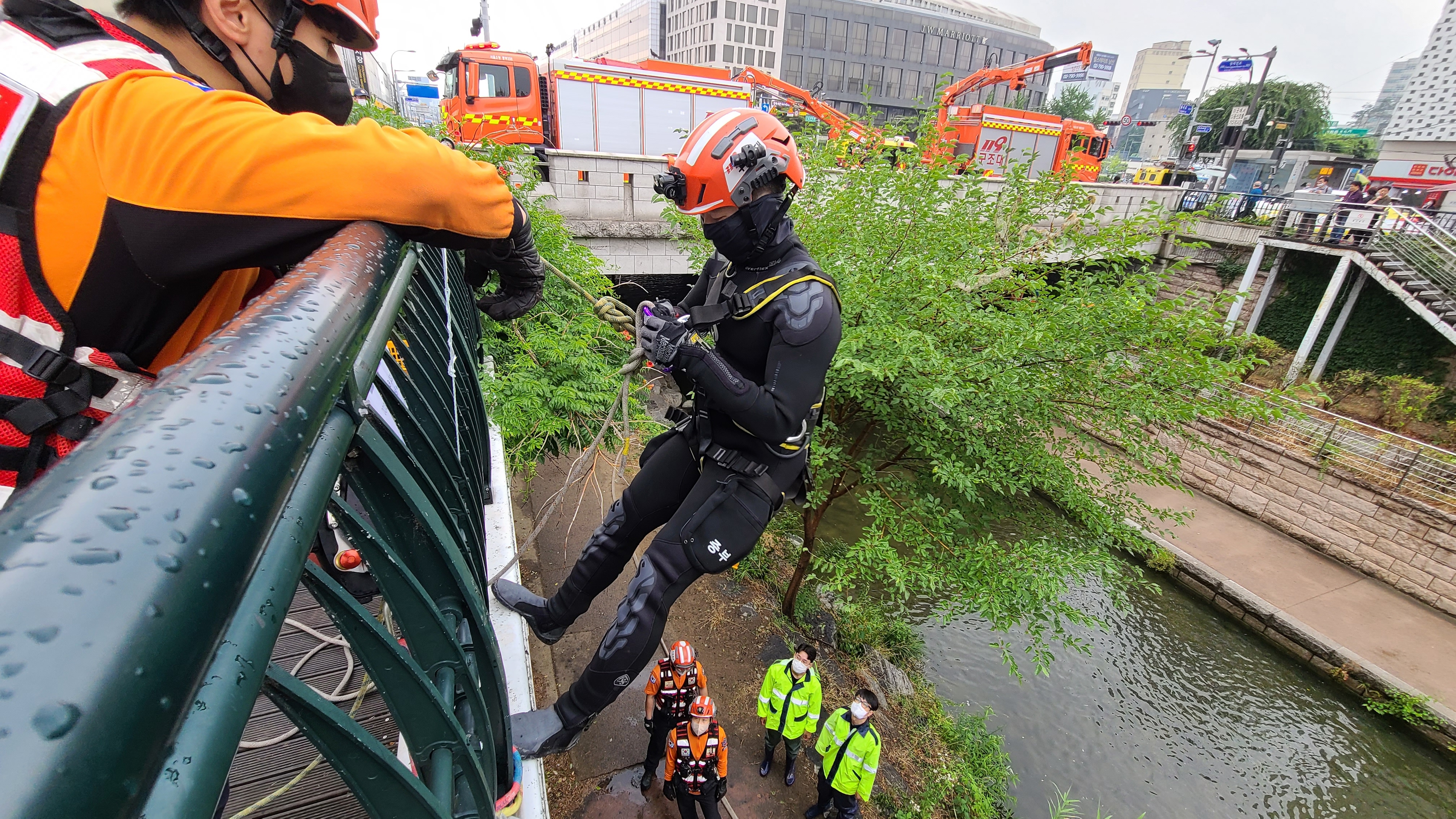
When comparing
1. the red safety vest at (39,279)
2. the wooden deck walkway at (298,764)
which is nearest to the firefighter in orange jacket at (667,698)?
the wooden deck walkway at (298,764)

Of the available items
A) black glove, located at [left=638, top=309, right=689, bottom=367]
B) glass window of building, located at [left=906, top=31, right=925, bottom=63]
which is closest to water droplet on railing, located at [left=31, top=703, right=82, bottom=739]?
black glove, located at [left=638, top=309, right=689, bottom=367]

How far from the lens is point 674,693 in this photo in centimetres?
434

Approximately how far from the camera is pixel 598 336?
Result: 4520mm

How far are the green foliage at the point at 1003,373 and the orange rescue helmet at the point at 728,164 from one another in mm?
1790


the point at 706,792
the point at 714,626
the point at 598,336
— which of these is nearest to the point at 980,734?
the point at 714,626

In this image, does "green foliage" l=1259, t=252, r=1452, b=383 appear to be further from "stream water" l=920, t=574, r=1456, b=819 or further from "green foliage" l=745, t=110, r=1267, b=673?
"green foliage" l=745, t=110, r=1267, b=673

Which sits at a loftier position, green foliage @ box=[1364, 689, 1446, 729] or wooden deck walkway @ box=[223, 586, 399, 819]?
wooden deck walkway @ box=[223, 586, 399, 819]

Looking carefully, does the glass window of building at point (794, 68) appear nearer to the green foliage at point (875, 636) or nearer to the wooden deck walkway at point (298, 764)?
the green foliage at point (875, 636)

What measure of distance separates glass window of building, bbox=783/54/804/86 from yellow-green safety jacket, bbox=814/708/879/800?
206 feet

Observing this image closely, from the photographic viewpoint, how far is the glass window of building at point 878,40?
59375mm

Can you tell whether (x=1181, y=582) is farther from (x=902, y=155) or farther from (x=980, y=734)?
(x=902, y=155)

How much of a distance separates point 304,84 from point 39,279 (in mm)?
812

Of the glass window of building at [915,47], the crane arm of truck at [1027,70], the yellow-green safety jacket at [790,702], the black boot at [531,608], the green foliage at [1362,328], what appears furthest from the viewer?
the glass window of building at [915,47]

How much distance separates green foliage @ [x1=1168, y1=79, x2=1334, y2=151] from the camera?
34.1 metres
